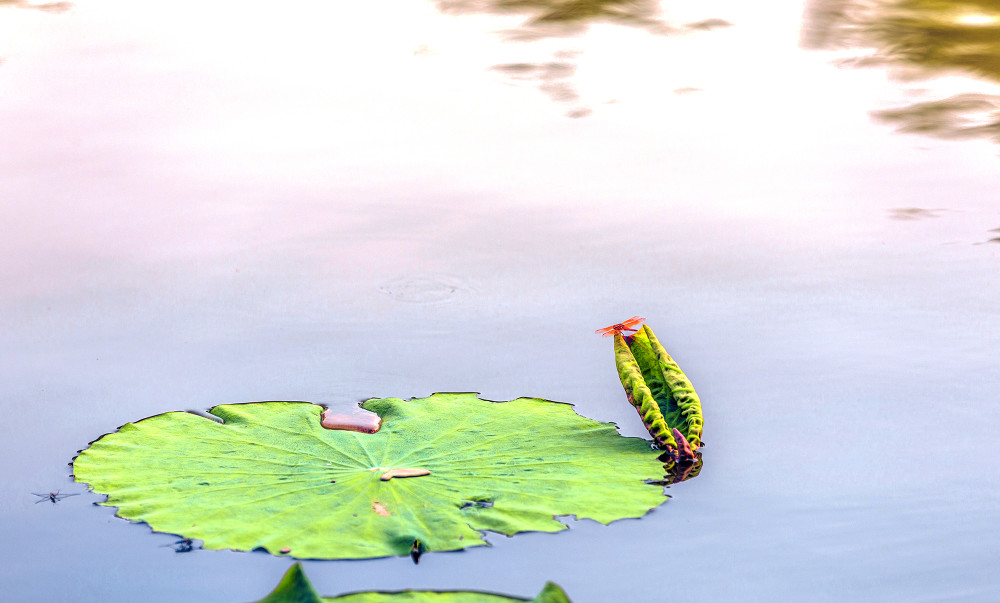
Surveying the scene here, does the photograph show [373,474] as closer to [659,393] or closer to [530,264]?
[659,393]

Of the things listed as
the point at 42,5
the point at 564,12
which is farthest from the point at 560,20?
the point at 42,5

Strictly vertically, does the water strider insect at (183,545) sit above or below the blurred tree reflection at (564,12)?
below

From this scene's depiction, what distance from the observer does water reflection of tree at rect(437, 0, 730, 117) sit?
493 cm

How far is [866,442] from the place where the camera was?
2.09 meters

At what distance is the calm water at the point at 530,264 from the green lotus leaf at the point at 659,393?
0.08 m

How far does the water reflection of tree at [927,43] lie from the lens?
4.42 m

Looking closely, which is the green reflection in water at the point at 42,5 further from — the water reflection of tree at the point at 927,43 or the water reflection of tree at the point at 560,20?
the water reflection of tree at the point at 927,43

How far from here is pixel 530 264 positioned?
→ 3.03m

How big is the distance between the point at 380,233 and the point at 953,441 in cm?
183

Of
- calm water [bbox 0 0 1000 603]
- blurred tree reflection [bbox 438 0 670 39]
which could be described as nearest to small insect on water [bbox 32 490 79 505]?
calm water [bbox 0 0 1000 603]

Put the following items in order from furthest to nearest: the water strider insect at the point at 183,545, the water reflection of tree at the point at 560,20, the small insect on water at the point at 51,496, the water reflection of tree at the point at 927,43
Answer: the water reflection of tree at the point at 560,20 → the water reflection of tree at the point at 927,43 → the small insect on water at the point at 51,496 → the water strider insect at the point at 183,545

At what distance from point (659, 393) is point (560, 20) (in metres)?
4.29

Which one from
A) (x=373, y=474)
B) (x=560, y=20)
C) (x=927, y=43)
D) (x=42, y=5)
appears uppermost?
(x=42, y=5)

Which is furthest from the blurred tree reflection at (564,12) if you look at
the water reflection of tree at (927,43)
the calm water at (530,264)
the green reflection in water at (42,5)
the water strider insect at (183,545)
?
the water strider insect at (183,545)
